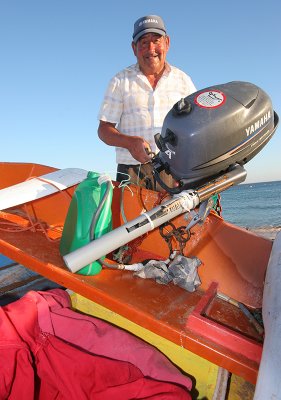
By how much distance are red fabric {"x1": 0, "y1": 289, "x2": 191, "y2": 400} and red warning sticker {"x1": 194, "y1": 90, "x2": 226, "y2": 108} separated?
5.91ft

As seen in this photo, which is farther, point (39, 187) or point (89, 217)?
point (39, 187)

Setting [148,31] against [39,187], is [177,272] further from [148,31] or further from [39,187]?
[148,31]

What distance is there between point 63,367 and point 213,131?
180 cm

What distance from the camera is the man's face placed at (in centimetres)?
293

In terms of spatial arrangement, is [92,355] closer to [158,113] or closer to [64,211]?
[64,211]

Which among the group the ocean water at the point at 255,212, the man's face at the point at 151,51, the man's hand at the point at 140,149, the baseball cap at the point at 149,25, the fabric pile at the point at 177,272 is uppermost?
the baseball cap at the point at 149,25

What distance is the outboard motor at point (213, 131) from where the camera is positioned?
182cm

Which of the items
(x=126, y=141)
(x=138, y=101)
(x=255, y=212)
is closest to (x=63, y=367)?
(x=126, y=141)

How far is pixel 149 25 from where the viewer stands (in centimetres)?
284

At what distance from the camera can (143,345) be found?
2354 mm

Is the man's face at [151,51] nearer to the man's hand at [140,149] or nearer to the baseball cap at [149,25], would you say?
the baseball cap at [149,25]

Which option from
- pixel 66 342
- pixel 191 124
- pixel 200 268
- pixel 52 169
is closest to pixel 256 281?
pixel 200 268

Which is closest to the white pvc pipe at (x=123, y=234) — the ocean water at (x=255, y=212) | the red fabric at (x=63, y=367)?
the red fabric at (x=63, y=367)

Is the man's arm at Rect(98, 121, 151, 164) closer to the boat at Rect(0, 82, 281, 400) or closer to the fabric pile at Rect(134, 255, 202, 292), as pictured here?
the boat at Rect(0, 82, 281, 400)
